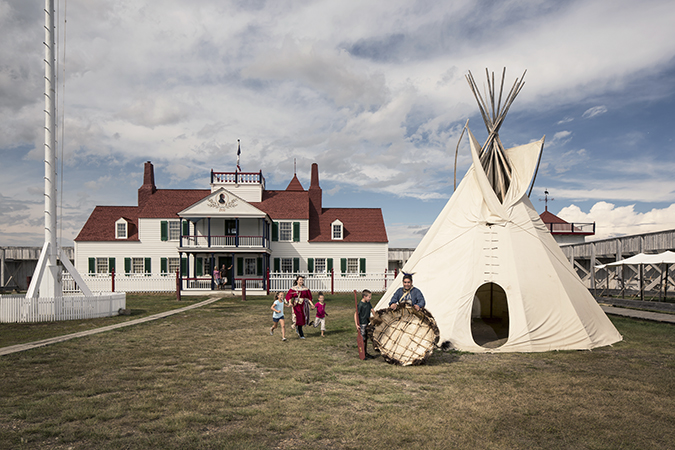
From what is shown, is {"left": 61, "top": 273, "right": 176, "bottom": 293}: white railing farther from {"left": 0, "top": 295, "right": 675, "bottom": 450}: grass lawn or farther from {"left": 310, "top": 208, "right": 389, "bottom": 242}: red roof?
{"left": 0, "top": 295, "right": 675, "bottom": 450}: grass lawn

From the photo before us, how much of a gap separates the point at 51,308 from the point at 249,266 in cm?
1697

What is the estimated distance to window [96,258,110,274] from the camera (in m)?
29.6

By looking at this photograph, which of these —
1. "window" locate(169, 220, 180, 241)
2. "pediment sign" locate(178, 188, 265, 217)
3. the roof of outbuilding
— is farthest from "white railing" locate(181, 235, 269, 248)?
the roof of outbuilding

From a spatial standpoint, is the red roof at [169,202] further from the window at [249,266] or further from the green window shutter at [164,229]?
the window at [249,266]

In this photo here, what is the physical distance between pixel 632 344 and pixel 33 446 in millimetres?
11459

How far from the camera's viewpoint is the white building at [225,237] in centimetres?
2878

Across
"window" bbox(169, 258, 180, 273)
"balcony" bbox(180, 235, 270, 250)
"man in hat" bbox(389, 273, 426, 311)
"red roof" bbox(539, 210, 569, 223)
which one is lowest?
"window" bbox(169, 258, 180, 273)

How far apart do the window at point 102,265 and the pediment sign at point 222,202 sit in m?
9.34

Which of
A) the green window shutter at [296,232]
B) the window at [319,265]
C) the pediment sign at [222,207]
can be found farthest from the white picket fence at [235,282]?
the pediment sign at [222,207]

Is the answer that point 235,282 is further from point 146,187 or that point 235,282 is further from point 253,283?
point 146,187

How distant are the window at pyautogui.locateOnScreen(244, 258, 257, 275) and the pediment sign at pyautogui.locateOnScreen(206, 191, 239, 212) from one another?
4434 mm

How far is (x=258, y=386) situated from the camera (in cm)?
622

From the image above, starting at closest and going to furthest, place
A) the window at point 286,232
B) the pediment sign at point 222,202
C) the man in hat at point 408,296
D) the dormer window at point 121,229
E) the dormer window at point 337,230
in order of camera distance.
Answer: the man in hat at point 408,296
the pediment sign at point 222,202
the dormer window at point 121,229
the window at point 286,232
the dormer window at point 337,230

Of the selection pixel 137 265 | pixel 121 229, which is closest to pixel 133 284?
pixel 137 265
